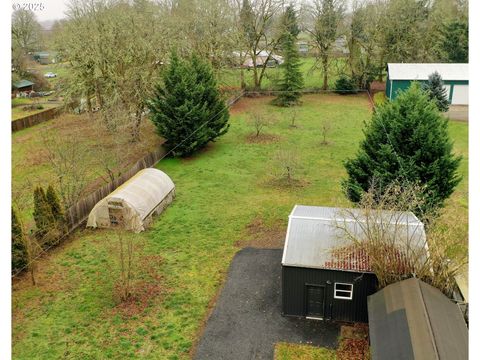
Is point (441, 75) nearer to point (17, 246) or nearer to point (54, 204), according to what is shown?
point (54, 204)

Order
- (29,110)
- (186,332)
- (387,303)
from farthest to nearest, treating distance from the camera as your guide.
A: 1. (29,110)
2. (186,332)
3. (387,303)

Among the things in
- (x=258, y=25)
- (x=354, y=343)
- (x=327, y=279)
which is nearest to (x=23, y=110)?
(x=258, y=25)

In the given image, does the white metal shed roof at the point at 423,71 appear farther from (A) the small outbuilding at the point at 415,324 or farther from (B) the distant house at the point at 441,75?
(A) the small outbuilding at the point at 415,324

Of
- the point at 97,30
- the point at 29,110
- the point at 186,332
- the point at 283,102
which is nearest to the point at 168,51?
the point at 97,30

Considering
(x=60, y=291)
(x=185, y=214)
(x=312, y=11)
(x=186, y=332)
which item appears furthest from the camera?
(x=312, y=11)

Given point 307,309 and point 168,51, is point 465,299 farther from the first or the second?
point 168,51

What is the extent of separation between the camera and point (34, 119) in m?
38.7

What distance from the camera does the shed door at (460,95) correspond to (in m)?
40.7

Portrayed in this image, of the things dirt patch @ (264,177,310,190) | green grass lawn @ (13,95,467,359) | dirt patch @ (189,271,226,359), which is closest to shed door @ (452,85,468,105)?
green grass lawn @ (13,95,467,359)

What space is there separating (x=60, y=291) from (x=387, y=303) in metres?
11.4

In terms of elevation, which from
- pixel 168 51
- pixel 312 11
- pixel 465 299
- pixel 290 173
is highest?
pixel 312 11

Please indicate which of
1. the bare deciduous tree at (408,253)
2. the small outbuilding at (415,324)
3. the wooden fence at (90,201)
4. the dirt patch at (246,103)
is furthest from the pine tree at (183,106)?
the small outbuilding at (415,324)

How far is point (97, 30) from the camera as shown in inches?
1190

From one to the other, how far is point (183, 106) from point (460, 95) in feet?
91.3
